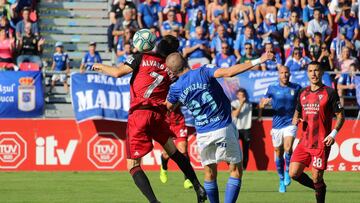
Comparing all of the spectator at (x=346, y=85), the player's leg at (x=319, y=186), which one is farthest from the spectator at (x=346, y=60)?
the player's leg at (x=319, y=186)

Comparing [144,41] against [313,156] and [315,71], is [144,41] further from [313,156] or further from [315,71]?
[313,156]

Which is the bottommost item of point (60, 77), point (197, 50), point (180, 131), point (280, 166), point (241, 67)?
point (280, 166)

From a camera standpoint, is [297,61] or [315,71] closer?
[315,71]

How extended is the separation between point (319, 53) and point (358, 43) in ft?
5.02


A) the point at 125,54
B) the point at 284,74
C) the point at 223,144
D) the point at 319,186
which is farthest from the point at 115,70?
the point at 125,54

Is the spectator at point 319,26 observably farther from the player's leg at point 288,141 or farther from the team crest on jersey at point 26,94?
the team crest on jersey at point 26,94

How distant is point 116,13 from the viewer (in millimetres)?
27609

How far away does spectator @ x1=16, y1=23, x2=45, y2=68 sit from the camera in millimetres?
25688

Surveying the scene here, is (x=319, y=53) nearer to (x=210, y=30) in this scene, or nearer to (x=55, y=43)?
(x=210, y=30)

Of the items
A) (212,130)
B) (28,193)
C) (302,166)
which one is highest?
(212,130)

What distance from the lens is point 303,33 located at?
86.6ft

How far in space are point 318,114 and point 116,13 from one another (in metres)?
13.7

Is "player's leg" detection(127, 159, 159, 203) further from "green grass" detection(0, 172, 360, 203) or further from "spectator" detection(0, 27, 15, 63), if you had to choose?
"spectator" detection(0, 27, 15, 63)

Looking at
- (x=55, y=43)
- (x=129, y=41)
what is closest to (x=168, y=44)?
(x=129, y=41)
